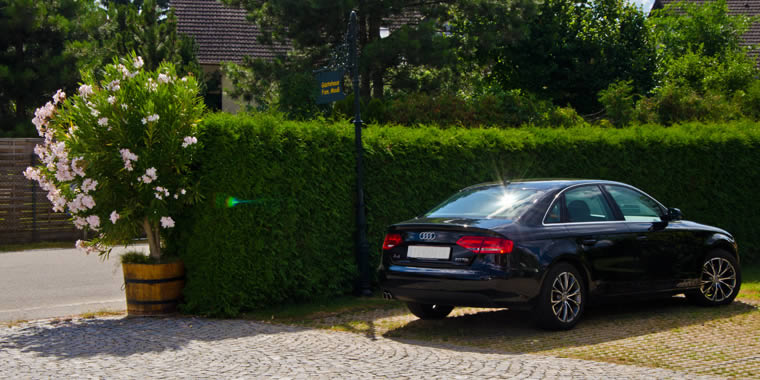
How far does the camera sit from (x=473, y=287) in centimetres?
770

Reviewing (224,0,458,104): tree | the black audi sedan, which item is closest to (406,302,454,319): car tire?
the black audi sedan

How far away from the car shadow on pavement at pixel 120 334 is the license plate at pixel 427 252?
1.46 m

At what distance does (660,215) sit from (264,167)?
4.73 metres

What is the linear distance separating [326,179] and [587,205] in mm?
3362

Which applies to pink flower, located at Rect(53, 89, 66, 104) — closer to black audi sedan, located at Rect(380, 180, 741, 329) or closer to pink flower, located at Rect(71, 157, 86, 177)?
pink flower, located at Rect(71, 157, 86, 177)

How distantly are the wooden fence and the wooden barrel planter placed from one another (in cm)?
1067

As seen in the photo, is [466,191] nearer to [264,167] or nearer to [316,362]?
[264,167]

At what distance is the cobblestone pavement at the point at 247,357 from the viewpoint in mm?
6387

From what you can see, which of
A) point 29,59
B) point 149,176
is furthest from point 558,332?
point 29,59

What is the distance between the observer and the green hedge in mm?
9289

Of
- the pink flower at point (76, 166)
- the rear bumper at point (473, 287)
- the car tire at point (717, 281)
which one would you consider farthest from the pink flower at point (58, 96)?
the car tire at point (717, 281)

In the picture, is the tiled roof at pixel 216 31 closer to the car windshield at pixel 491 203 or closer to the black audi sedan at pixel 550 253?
the car windshield at pixel 491 203

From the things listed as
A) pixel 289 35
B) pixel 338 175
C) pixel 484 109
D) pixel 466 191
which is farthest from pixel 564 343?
pixel 289 35

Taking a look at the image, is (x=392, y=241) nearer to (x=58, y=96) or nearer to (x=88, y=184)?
(x=88, y=184)
